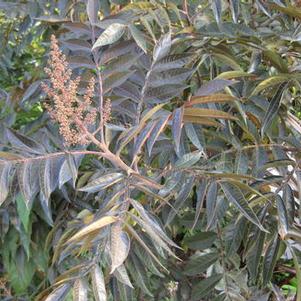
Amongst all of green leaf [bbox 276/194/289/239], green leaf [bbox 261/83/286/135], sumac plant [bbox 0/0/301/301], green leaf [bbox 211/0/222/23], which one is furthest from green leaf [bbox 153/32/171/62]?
green leaf [bbox 276/194/289/239]

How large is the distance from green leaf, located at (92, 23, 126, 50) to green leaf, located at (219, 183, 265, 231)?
1.08 feet

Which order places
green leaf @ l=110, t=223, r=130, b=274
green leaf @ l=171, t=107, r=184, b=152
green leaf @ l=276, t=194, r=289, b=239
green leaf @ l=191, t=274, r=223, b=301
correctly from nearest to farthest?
green leaf @ l=110, t=223, r=130, b=274, green leaf @ l=171, t=107, r=184, b=152, green leaf @ l=276, t=194, r=289, b=239, green leaf @ l=191, t=274, r=223, b=301

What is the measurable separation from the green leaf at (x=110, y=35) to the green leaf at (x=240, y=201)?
33 centimetres

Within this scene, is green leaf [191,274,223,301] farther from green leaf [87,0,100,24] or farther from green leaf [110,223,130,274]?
green leaf [87,0,100,24]

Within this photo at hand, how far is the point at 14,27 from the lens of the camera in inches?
85.9

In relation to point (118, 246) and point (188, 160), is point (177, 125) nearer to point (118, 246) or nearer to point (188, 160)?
point (188, 160)

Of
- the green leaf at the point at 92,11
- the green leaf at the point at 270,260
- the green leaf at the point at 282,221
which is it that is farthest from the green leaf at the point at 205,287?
the green leaf at the point at 92,11

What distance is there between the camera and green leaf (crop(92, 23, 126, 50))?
0.97 meters

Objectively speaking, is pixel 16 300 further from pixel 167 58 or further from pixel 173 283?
pixel 167 58

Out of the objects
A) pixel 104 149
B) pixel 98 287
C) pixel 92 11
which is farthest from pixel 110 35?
pixel 98 287

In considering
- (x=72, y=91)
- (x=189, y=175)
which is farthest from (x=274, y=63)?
(x=72, y=91)

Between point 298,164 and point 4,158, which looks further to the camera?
point 298,164

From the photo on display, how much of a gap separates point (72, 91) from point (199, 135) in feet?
1.04

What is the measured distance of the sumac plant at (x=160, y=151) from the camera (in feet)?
3.01
